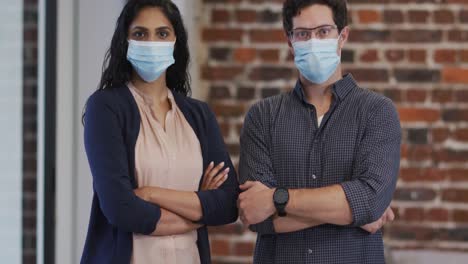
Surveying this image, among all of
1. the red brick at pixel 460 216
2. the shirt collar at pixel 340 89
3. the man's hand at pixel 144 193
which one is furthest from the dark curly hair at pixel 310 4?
the red brick at pixel 460 216

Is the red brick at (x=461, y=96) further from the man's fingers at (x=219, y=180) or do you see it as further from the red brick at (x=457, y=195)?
the man's fingers at (x=219, y=180)

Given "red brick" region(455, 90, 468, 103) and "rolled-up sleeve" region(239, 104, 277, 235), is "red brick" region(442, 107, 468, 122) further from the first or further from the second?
"rolled-up sleeve" region(239, 104, 277, 235)

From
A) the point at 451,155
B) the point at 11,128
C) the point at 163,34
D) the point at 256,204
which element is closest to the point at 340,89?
the point at 256,204

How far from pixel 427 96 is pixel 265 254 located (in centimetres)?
131

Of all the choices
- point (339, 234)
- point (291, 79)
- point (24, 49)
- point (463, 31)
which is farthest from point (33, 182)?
point (463, 31)

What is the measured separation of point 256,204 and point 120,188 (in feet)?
1.17

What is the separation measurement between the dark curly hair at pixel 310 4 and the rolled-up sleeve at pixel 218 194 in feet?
1.11

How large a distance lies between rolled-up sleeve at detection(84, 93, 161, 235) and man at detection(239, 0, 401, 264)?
0.90ft

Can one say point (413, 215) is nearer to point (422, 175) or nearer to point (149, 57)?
point (422, 175)

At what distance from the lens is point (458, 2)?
10.0 feet

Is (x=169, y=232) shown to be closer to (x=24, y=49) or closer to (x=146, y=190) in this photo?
(x=146, y=190)

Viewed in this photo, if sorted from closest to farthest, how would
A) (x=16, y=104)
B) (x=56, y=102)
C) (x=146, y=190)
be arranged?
1. (x=146, y=190)
2. (x=16, y=104)
3. (x=56, y=102)

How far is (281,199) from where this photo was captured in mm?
1967

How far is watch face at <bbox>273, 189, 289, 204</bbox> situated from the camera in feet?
6.44
